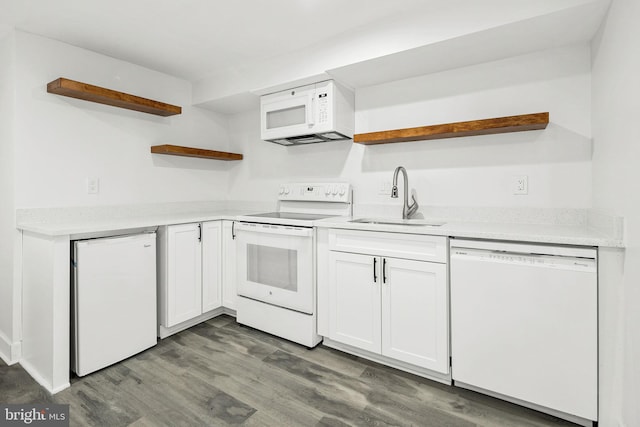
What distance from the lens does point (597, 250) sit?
1436mm

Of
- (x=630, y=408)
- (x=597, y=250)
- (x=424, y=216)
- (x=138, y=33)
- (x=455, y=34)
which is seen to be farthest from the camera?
(x=424, y=216)

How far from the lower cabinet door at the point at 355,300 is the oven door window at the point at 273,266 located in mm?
313

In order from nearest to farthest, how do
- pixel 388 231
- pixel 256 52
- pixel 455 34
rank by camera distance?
1. pixel 455 34
2. pixel 388 231
3. pixel 256 52

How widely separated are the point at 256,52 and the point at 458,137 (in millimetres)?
1654

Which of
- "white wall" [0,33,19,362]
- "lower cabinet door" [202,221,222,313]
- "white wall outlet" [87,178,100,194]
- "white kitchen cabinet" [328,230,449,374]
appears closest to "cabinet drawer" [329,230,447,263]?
"white kitchen cabinet" [328,230,449,374]

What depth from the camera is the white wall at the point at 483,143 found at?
1.91 m

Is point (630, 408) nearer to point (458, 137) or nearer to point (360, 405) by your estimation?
point (360, 405)

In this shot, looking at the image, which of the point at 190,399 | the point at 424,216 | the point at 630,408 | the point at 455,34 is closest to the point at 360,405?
the point at 190,399

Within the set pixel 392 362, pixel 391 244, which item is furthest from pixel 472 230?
pixel 392 362

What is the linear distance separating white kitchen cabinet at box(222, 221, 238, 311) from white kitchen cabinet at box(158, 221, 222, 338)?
41 mm

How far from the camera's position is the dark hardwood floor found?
1576 millimetres

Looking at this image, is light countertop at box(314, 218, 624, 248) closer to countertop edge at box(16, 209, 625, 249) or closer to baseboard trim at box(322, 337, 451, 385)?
countertop edge at box(16, 209, 625, 249)

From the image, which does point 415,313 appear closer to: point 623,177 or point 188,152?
point 623,177

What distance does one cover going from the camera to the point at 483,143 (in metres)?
2.16
